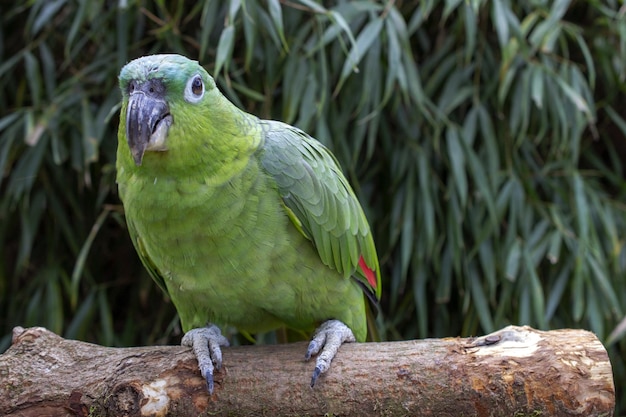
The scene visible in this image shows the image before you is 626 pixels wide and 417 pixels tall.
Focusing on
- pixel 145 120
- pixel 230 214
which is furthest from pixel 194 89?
pixel 230 214

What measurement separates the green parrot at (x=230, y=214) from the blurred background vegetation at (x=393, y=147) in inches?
26.1

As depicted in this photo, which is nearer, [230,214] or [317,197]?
[230,214]

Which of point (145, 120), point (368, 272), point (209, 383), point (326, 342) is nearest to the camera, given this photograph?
point (145, 120)

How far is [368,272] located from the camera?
1.77m

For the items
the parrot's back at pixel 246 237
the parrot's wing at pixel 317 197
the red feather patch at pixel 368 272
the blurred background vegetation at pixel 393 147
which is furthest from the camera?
the blurred background vegetation at pixel 393 147

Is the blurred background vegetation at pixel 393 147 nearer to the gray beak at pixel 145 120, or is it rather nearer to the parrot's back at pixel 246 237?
the parrot's back at pixel 246 237

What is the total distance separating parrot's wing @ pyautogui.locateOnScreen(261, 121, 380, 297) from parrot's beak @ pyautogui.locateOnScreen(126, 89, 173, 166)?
28 centimetres

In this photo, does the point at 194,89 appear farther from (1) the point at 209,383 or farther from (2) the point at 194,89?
(1) the point at 209,383

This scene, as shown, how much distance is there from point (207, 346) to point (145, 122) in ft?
1.77


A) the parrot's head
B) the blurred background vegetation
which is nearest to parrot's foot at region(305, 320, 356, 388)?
the parrot's head

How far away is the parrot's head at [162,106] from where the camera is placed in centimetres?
129

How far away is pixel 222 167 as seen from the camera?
4.73 ft

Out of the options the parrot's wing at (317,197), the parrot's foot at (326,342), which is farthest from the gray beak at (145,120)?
the parrot's foot at (326,342)

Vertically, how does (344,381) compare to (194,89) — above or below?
below
